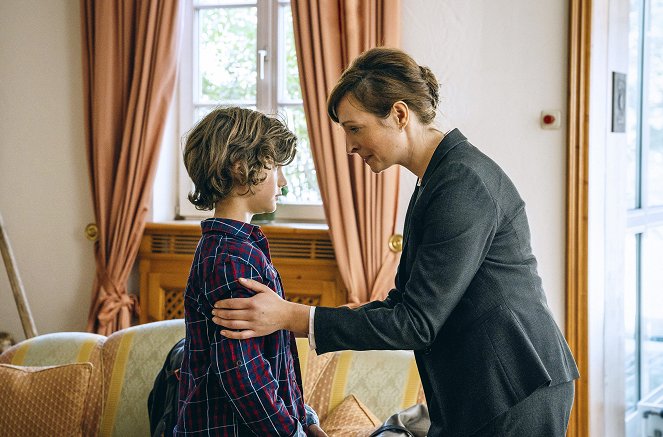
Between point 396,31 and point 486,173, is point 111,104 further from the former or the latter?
point 486,173

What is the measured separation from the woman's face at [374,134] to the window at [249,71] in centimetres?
220

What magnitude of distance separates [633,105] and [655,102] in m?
0.36

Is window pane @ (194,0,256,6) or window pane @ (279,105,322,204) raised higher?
window pane @ (194,0,256,6)

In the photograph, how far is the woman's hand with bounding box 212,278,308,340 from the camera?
4.99 ft

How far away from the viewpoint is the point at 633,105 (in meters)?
4.09

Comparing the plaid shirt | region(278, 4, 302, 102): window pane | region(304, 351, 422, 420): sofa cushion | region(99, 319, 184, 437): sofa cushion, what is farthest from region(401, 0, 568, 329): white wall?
the plaid shirt

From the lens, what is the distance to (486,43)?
3.47m

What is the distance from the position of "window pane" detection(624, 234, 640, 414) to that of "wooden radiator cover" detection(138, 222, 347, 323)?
1.39m

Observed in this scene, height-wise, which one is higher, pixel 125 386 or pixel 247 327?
pixel 247 327

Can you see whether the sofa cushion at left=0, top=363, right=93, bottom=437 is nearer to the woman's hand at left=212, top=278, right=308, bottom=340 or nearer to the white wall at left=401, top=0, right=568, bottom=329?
the woman's hand at left=212, top=278, right=308, bottom=340

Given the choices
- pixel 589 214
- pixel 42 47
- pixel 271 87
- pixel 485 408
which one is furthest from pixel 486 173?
pixel 42 47

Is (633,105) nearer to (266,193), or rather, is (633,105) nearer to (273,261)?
(273,261)

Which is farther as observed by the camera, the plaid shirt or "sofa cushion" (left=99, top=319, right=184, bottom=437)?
"sofa cushion" (left=99, top=319, right=184, bottom=437)

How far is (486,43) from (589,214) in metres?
0.78
